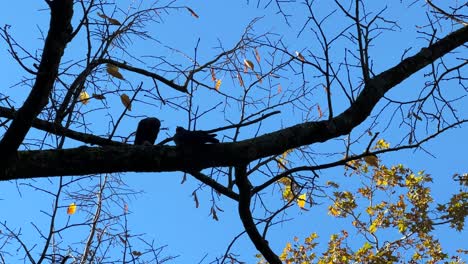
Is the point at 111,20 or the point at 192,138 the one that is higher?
the point at 111,20

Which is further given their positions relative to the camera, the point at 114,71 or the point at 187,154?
the point at 114,71

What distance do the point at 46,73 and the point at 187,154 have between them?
0.65m

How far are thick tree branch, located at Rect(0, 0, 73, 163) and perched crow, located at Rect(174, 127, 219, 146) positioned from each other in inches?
21.6

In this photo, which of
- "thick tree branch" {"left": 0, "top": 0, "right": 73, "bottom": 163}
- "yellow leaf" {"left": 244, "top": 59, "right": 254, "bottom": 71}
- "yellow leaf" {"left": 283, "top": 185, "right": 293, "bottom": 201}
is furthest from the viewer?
"yellow leaf" {"left": 283, "top": 185, "right": 293, "bottom": 201}

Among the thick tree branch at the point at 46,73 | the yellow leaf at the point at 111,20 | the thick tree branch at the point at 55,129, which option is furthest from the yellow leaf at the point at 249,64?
the thick tree branch at the point at 46,73

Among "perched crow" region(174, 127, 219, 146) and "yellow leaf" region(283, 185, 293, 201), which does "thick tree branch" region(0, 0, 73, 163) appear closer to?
"perched crow" region(174, 127, 219, 146)

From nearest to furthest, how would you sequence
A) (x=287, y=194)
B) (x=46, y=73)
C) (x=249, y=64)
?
(x=46, y=73), (x=249, y=64), (x=287, y=194)

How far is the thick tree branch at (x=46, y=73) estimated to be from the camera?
200cm

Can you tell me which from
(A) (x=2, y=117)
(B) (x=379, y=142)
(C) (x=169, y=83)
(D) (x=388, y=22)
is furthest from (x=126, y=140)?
(B) (x=379, y=142)

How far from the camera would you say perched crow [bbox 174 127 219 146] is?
7.77 feet

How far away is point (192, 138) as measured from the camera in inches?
93.5

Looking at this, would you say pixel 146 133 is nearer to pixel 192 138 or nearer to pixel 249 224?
pixel 192 138

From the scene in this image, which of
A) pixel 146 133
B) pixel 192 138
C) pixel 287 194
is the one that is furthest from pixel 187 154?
pixel 287 194

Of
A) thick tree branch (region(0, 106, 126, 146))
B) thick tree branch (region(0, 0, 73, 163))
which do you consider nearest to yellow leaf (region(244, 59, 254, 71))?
thick tree branch (region(0, 106, 126, 146))
